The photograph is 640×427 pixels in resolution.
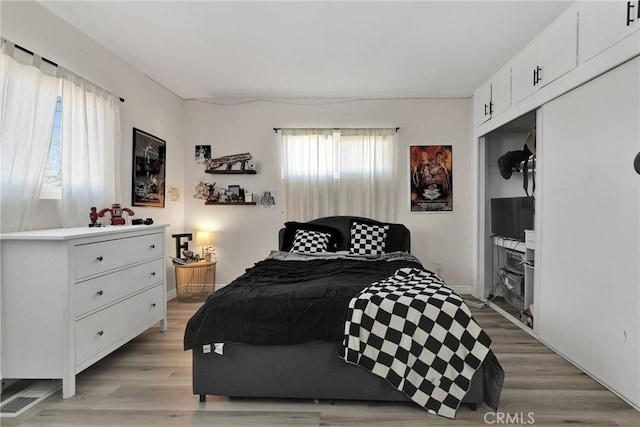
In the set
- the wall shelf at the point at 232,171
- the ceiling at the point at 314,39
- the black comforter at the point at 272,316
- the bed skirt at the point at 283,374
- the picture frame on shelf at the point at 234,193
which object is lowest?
the bed skirt at the point at 283,374

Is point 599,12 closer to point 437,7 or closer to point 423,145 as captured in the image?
point 437,7

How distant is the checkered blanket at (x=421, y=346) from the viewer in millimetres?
1949

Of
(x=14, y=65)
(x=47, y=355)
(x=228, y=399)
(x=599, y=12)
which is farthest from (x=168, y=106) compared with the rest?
(x=599, y=12)

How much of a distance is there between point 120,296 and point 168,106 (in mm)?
2626

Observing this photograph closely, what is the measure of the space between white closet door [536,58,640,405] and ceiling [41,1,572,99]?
2.87 feet

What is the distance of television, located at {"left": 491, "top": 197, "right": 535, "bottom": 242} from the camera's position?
357cm

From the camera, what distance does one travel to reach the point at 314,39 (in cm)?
306

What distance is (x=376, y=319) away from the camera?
202 cm

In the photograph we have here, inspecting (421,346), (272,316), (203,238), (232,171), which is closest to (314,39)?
(232,171)

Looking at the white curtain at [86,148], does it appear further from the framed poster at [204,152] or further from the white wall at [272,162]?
the framed poster at [204,152]

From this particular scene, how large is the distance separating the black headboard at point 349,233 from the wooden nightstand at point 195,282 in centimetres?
109

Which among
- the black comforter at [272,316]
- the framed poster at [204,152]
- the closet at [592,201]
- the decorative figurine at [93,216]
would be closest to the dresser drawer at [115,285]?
the decorative figurine at [93,216]

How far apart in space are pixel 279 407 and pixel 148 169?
2.95 m

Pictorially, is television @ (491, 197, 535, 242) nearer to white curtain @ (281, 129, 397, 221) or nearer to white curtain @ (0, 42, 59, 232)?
white curtain @ (281, 129, 397, 221)
